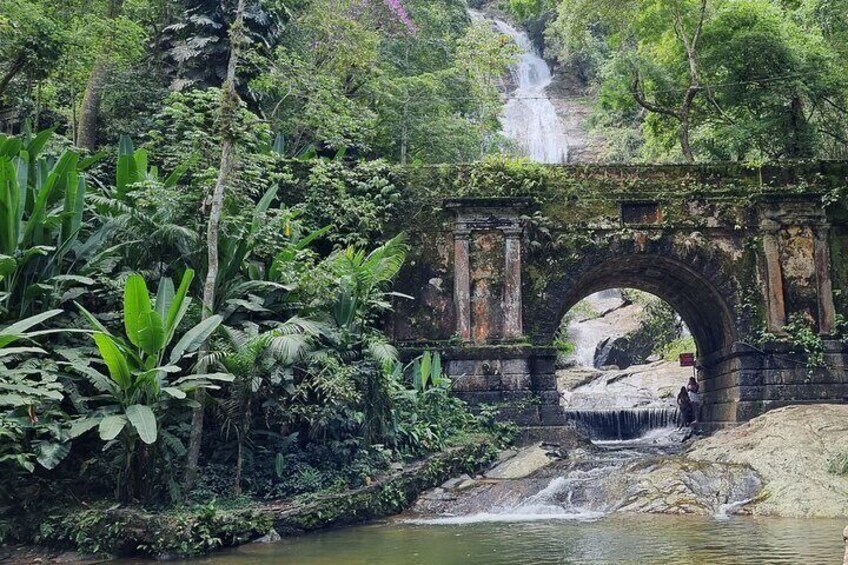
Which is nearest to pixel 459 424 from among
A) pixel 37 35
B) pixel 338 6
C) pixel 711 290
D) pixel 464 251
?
pixel 464 251

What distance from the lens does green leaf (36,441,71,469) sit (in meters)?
7.33

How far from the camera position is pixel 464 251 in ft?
47.8

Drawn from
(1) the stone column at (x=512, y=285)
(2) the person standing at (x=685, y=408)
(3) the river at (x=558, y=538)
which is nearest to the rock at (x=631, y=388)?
(2) the person standing at (x=685, y=408)

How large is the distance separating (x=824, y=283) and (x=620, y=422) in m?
6.27

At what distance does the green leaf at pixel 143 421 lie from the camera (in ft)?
23.4

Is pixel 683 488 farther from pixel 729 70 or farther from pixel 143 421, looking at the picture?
pixel 729 70

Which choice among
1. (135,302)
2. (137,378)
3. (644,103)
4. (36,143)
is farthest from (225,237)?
(644,103)

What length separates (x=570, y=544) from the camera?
23.8 ft

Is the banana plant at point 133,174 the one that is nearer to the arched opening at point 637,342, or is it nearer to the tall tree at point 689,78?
the arched opening at point 637,342

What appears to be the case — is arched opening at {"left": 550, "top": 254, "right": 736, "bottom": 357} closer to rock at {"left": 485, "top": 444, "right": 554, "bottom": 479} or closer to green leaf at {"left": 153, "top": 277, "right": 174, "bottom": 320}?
rock at {"left": 485, "top": 444, "right": 554, "bottom": 479}

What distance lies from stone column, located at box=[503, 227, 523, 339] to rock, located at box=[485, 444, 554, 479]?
2.41 m

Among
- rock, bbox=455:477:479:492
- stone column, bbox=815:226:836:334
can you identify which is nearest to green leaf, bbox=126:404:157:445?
rock, bbox=455:477:479:492

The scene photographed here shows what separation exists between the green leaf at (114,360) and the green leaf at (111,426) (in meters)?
0.36

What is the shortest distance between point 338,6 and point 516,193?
7.30m
